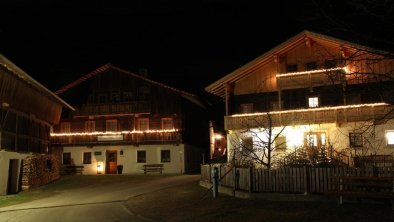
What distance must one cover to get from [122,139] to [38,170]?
1497 cm

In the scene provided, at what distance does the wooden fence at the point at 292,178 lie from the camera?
17188 millimetres

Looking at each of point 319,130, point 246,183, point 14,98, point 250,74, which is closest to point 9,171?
point 14,98

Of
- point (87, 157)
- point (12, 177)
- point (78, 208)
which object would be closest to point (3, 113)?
point (12, 177)

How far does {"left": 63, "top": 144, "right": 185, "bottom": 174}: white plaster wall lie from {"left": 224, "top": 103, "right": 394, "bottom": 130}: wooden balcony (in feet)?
38.6

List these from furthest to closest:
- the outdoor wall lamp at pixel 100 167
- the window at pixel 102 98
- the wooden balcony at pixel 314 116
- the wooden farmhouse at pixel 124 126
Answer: the window at pixel 102 98
the outdoor wall lamp at pixel 100 167
the wooden farmhouse at pixel 124 126
the wooden balcony at pixel 314 116

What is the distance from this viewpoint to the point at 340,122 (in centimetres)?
3303

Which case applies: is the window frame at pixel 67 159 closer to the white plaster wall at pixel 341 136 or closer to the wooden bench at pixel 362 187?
the white plaster wall at pixel 341 136

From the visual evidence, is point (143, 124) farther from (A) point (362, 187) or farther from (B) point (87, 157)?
(A) point (362, 187)

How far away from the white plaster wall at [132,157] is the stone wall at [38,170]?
33.1 ft

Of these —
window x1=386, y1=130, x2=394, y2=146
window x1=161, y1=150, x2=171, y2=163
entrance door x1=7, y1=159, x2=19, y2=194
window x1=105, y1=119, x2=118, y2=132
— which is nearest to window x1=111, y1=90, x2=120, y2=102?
window x1=105, y1=119, x2=118, y2=132

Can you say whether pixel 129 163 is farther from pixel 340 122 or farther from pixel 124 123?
pixel 340 122

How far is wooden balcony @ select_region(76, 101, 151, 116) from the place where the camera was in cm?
4778

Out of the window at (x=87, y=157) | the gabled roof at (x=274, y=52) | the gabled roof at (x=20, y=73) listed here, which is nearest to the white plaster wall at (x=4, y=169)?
the gabled roof at (x=20, y=73)

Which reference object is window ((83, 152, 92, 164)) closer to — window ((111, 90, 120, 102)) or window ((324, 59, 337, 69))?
window ((111, 90, 120, 102))
